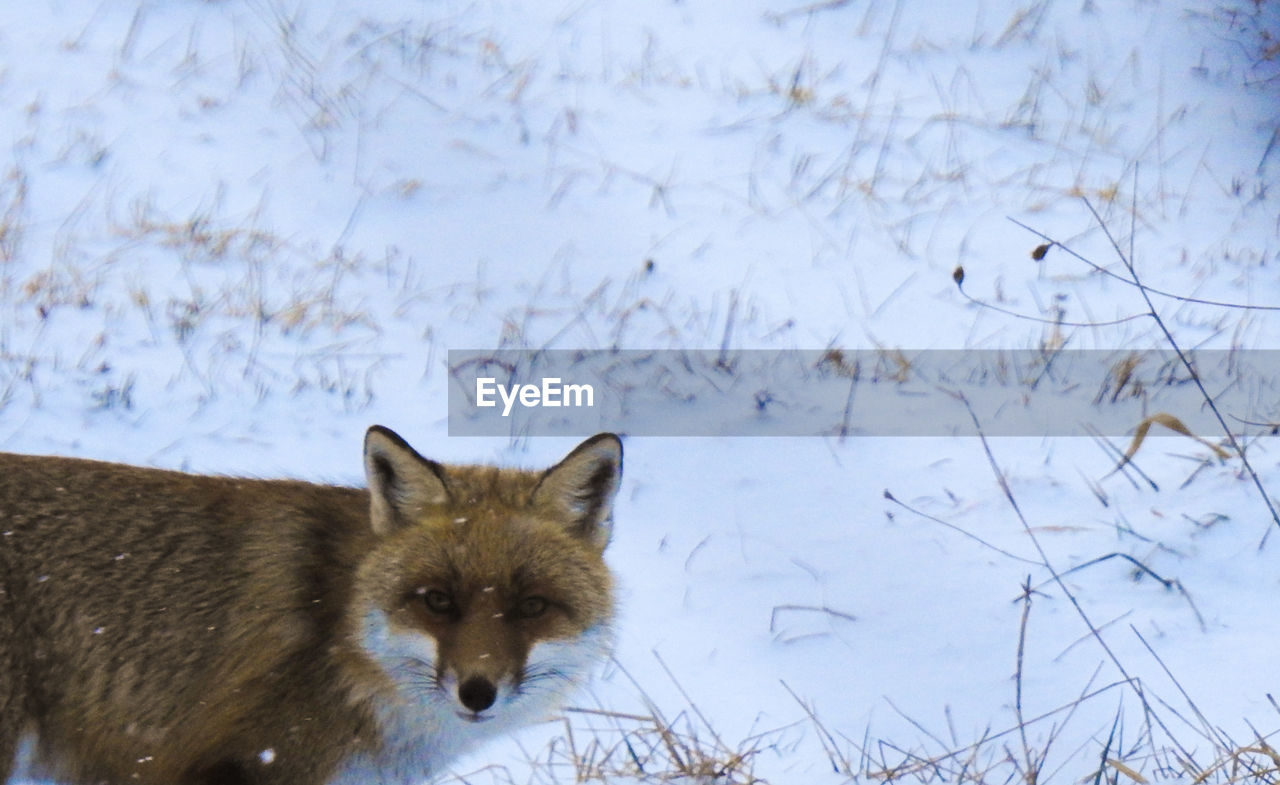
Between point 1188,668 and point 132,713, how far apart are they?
350cm

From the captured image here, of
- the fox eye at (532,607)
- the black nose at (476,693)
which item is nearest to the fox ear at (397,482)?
the fox eye at (532,607)

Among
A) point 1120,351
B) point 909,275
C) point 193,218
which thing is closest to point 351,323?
point 193,218

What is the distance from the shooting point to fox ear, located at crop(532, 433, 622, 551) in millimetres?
3809

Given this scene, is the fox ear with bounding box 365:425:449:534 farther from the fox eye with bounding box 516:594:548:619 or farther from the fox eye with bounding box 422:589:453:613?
the fox eye with bounding box 516:594:548:619

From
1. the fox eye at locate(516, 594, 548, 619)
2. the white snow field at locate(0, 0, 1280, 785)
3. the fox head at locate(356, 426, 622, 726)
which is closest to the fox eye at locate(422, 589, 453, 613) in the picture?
the fox head at locate(356, 426, 622, 726)

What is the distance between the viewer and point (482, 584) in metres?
3.63

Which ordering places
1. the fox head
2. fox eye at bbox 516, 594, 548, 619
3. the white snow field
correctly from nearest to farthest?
the fox head, fox eye at bbox 516, 594, 548, 619, the white snow field

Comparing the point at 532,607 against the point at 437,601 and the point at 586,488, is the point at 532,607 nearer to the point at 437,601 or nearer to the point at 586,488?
the point at 437,601

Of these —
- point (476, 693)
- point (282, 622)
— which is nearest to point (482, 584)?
point (476, 693)

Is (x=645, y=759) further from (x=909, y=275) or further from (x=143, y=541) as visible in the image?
(x=909, y=275)

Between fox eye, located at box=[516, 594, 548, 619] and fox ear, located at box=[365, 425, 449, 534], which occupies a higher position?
fox ear, located at box=[365, 425, 449, 534]

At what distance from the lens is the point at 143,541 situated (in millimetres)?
3775

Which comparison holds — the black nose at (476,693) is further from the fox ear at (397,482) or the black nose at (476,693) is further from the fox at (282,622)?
the fox ear at (397,482)

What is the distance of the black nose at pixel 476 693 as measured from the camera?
11.3ft
